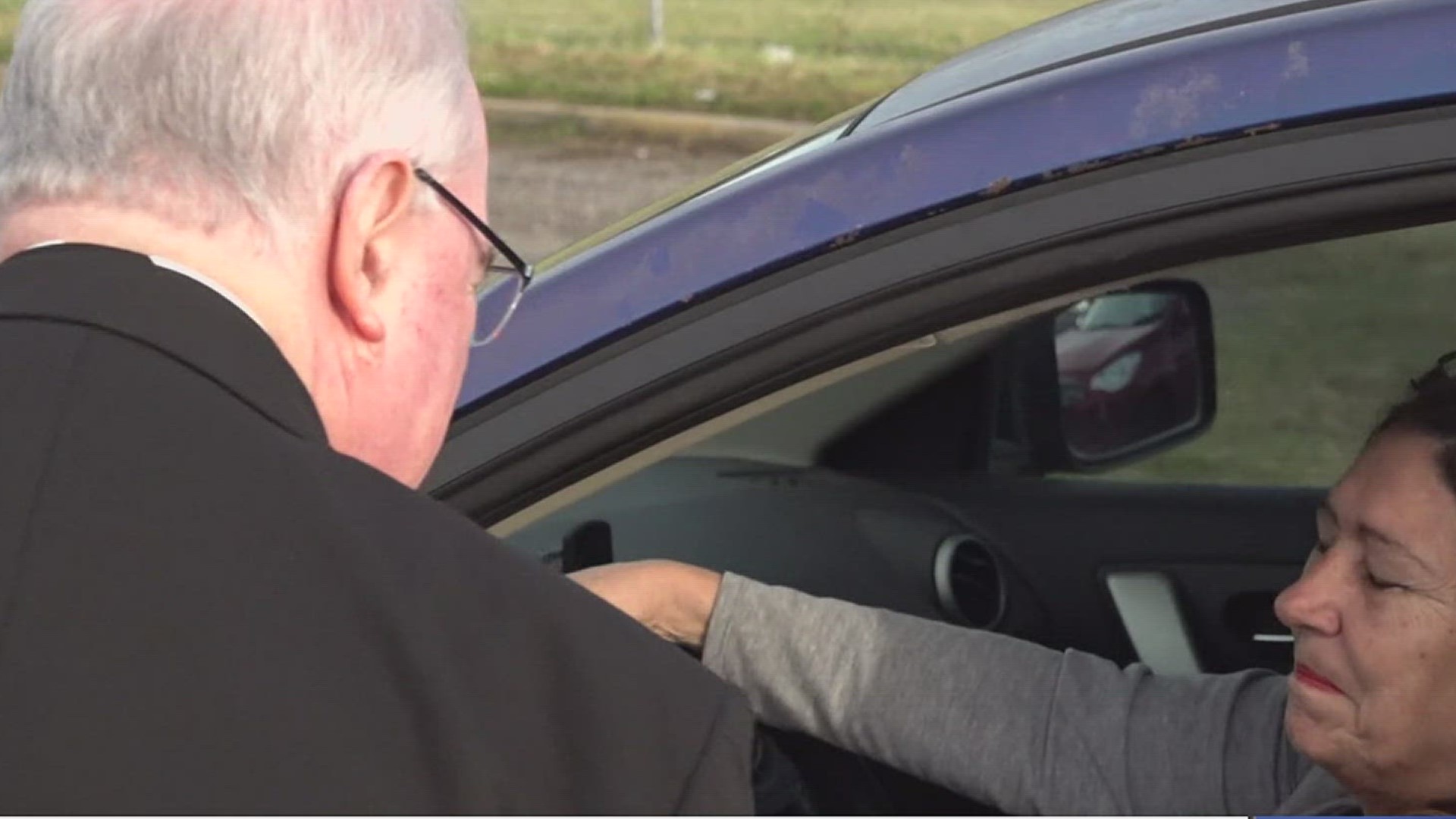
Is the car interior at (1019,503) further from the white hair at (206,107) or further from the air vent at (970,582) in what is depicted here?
the white hair at (206,107)

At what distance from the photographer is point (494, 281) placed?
200 centimetres

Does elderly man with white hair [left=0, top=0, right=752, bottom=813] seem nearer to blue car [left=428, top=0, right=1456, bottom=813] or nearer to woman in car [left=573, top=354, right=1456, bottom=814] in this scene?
blue car [left=428, top=0, right=1456, bottom=813]

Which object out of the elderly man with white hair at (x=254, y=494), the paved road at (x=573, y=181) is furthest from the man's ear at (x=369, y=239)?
the paved road at (x=573, y=181)

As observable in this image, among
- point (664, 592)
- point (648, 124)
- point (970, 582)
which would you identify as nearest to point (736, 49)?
point (648, 124)

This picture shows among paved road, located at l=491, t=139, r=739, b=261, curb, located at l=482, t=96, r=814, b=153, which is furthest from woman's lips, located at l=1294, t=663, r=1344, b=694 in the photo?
curb, located at l=482, t=96, r=814, b=153

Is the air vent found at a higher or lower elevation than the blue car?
lower

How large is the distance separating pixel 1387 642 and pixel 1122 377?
4.02ft

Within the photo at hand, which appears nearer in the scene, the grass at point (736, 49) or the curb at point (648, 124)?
the curb at point (648, 124)

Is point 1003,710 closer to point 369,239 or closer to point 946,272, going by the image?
point 946,272

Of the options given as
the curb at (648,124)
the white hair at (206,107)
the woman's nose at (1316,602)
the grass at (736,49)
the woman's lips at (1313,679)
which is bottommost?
the woman's lips at (1313,679)

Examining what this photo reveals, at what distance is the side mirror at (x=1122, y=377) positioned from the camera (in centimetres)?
287

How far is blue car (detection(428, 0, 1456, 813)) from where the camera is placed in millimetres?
1563

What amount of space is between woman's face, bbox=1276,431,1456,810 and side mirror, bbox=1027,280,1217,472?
99 cm

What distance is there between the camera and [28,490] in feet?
3.76
